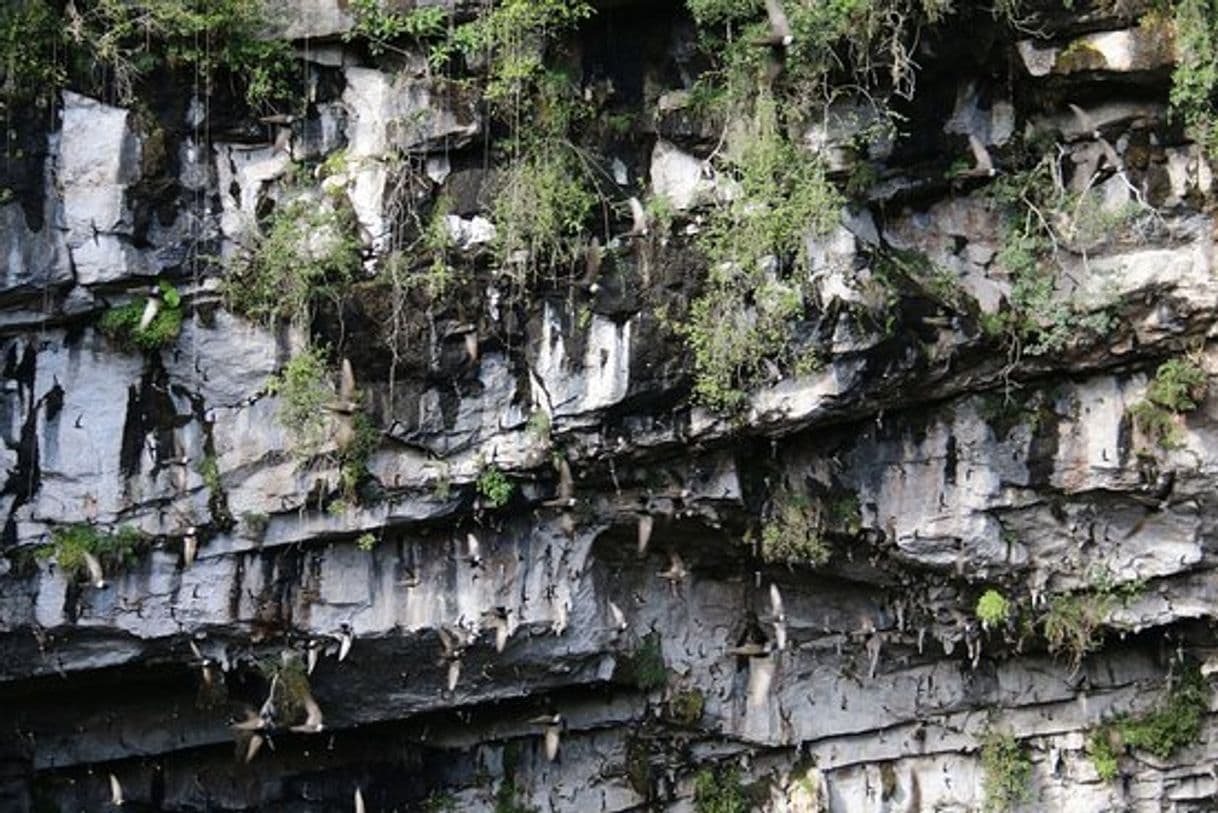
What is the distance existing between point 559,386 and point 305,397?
1454 millimetres

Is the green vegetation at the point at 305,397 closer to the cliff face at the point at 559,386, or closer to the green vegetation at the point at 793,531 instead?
the cliff face at the point at 559,386

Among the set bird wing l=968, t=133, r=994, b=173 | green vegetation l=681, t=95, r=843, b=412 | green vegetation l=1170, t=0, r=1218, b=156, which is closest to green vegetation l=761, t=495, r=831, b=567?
green vegetation l=681, t=95, r=843, b=412

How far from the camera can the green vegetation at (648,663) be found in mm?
11617

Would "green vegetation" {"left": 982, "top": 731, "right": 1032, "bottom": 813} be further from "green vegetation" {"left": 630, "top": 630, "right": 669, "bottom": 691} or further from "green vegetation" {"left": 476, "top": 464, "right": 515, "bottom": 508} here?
"green vegetation" {"left": 476, "top": 464, "right": 515, "bottom": 508}

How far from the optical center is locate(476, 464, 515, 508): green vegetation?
34.3 ft

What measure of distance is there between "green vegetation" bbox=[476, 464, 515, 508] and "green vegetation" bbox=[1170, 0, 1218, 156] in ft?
14.4

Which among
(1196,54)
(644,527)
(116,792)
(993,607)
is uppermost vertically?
(1196,54)

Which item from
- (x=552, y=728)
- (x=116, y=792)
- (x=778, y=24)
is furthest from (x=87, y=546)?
(x=778, y=24)

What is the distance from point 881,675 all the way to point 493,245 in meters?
4.02

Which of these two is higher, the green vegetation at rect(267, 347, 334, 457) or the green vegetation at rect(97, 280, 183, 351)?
the green vegetation at rect(97, 280, 183, 351)

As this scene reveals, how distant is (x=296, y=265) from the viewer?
1033 centimetres

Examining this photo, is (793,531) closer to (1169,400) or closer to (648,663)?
(648,663)

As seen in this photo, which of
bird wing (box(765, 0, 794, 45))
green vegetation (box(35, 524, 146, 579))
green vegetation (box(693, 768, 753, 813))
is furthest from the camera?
green vegetation (box(693, 768, 753, 813))

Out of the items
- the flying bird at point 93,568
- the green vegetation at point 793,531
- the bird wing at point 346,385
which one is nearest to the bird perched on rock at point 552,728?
the green vegetation at point 793,531
